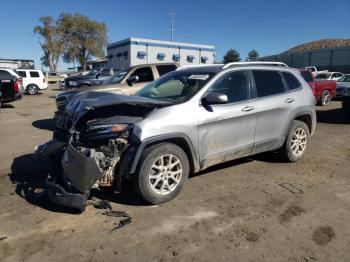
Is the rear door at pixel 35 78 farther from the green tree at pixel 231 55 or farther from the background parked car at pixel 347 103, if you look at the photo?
the green tree at pixel 231 55

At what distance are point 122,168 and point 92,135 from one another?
56 centimetres

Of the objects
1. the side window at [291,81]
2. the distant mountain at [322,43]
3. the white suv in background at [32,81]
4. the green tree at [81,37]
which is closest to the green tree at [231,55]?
the distant mountain at [322,43]

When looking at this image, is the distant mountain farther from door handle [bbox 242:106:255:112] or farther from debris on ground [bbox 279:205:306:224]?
debris on ground [bbox 279:205:306:224]

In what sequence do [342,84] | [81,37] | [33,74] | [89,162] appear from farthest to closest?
[81,37]
[33,74]
[342,84]
[89,162]

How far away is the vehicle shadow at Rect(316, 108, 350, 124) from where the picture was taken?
11619 millimetres

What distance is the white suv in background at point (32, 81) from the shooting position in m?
26.8

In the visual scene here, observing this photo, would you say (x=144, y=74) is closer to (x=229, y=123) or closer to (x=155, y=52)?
(x=229, y=123)

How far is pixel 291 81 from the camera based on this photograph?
625 cm

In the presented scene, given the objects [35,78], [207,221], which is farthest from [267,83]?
[35,78]

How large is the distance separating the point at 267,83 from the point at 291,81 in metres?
0.69

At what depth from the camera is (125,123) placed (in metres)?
4.34

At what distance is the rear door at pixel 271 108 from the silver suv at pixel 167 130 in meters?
0.02

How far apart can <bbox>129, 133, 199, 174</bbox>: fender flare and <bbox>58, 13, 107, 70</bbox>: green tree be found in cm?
6862

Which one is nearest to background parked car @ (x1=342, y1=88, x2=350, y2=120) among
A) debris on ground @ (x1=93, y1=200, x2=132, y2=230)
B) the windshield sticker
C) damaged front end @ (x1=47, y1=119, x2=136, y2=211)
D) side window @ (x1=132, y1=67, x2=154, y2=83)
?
side window @ (x1=132, y1=67, x2=154, y2=83)
